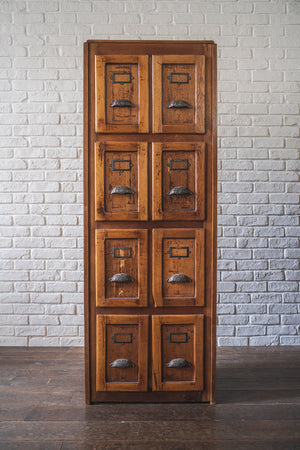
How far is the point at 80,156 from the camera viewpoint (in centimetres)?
273

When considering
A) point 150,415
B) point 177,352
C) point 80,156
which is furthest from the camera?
point 80,156

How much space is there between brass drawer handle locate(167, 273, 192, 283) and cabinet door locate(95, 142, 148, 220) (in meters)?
0.34

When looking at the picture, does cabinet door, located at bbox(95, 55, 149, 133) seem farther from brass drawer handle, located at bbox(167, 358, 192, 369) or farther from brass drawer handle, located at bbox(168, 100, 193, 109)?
brass drawer handle, located at bbox(167, 358, 192, 369)

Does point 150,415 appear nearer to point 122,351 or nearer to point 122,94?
point 122,351

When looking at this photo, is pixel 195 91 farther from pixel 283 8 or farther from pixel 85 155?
pixel 283 8

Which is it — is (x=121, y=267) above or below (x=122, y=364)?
above

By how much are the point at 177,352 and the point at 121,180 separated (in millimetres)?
961

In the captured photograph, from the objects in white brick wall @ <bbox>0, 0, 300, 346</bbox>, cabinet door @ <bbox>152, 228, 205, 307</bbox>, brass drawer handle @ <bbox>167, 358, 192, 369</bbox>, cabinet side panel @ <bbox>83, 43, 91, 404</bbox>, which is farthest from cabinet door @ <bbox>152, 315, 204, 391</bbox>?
white brick wall @ <bbox>0, 0, 300, 346</bbox>

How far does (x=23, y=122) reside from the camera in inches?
107

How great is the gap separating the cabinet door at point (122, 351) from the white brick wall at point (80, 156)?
903 millimetres

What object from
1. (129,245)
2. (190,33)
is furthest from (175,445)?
(190,33)

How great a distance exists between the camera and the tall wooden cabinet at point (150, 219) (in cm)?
187

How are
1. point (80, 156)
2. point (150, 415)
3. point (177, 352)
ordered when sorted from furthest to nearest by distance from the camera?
point (80, 156) → point (177, 352) → point (150, 415)

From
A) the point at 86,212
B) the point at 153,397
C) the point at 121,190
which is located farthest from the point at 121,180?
the point at 153,397
